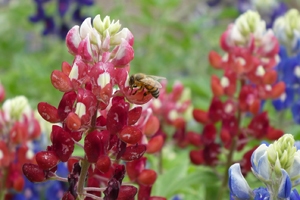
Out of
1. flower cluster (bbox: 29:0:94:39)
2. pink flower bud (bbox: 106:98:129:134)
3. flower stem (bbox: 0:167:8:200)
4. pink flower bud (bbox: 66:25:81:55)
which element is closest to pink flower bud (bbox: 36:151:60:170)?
pink flower bud (bbox: 106:98:129:134)

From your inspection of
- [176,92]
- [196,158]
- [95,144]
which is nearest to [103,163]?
[95,144]

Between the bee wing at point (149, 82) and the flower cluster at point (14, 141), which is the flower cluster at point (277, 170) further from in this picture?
the flower cluster at point (14, 141)

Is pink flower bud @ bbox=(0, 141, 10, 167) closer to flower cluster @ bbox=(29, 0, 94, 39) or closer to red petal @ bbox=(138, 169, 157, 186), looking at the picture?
red petal @ bbox=(138, 169, 157, 186)

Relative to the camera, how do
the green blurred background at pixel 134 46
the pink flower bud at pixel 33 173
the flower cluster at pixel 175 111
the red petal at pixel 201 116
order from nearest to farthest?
the pink flower bud at pixel 33 173
the red petal at pixel 201 116
the flower cluster at pixel 175 111
the green blurred background at pixel 134 46

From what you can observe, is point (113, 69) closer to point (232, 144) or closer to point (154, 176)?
point (154, 176)

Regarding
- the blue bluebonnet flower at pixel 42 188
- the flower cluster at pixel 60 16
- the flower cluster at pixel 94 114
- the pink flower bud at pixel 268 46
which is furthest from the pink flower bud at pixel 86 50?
the flower cluster at pixel 60 16
